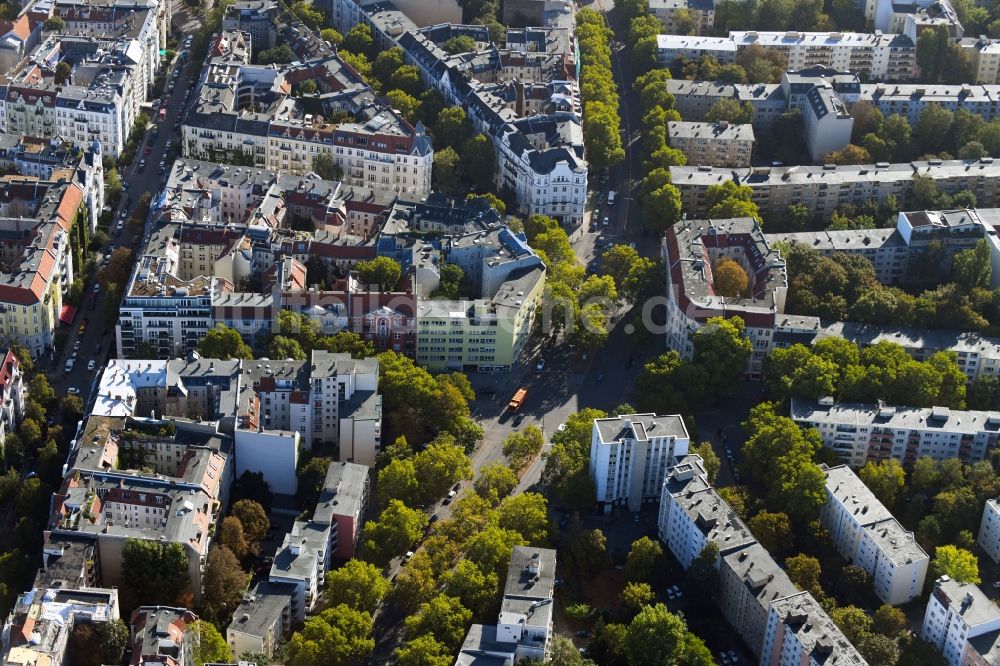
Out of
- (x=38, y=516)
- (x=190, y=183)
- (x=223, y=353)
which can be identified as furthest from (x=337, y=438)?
(x=190, y=183)

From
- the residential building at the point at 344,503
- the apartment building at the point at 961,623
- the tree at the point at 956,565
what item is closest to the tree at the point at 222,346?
the residential building at the point at 344,503

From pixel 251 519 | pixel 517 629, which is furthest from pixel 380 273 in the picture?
pixel 517 629

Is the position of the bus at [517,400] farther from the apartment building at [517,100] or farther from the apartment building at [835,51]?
the apartment building at [835,51]

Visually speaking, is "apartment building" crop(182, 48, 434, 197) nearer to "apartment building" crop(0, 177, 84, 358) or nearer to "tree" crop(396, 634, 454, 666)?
"apartment building" crop(0, 177, 84, 358)

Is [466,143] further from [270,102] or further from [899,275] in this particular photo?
[899,275]

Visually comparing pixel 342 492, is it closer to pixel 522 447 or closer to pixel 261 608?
pixel 261 608

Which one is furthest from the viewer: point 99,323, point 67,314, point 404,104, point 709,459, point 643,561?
point 404,104

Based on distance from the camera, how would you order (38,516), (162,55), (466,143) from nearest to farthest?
(38,516) → (466,143) → (162,55)

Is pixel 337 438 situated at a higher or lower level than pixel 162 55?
lower
